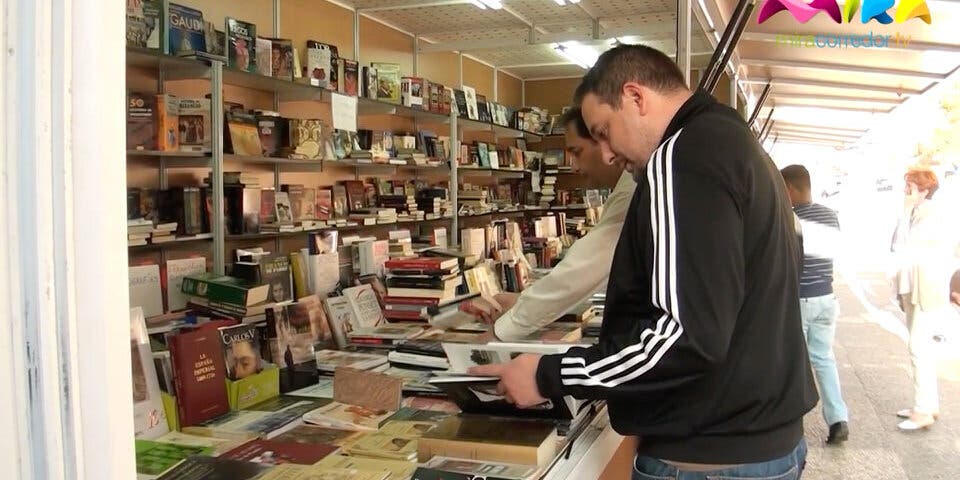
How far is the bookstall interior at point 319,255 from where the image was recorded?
5.59 ft

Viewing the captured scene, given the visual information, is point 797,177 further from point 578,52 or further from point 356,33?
point 356,33

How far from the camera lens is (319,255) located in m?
3.36

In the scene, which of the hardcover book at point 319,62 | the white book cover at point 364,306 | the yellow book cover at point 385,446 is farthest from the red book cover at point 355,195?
the yellow book cover at point 385,446

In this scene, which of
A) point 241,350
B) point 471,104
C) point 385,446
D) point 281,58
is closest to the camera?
point 385,446

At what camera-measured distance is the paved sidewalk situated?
13.4 ft

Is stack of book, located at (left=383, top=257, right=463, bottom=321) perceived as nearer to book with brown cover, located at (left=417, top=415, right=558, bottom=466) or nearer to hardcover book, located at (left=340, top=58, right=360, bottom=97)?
book with brown cover, located at (left=417, top=415, right=558, bottom=466)

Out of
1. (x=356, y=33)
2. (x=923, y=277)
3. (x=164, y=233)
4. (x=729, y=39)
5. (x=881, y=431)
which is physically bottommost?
(x=881, y=431)

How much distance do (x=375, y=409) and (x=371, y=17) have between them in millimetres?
4714


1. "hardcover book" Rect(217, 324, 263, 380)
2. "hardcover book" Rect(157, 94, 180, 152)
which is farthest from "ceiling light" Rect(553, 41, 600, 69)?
"hardcover book" Rect(217, 324, 263, 380)

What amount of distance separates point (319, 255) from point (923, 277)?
13.0ft

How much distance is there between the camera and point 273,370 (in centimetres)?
215

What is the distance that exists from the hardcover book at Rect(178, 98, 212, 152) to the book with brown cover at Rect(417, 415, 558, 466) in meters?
2.60

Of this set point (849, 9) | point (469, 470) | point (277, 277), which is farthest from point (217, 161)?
point (849, 9)

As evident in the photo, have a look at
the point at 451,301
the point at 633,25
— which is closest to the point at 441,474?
the point at 451,301
